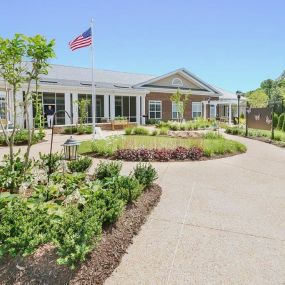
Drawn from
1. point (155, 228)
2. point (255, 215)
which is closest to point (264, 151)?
point (255, 215)

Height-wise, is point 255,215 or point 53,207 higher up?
point 53,207

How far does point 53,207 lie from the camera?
466cm

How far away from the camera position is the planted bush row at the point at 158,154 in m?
10.7

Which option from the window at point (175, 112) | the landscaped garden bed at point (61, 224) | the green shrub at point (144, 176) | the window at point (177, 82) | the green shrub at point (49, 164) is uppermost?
the window at point (177, 82)

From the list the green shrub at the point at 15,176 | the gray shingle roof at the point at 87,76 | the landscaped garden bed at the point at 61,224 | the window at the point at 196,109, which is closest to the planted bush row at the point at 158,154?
the landscaped garden bed at the point at 61,224

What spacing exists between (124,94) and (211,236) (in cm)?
2343

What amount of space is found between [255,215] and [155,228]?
73.7 inches

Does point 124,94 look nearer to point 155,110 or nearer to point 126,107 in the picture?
point 126,107

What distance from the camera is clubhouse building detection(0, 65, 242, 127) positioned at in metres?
23.6

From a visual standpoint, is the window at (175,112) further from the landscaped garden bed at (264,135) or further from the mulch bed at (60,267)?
the mulch bed at (60,267)

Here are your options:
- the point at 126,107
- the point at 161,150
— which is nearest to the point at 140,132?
the point at 126,107

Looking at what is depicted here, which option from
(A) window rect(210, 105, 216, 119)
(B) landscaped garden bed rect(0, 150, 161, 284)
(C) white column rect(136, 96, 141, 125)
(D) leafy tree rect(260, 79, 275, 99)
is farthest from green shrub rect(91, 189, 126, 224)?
(D) leafy tree rect(260, 79, 275, 99)

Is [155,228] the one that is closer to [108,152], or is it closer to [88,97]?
[108,152]

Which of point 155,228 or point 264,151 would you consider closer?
point 155,228
